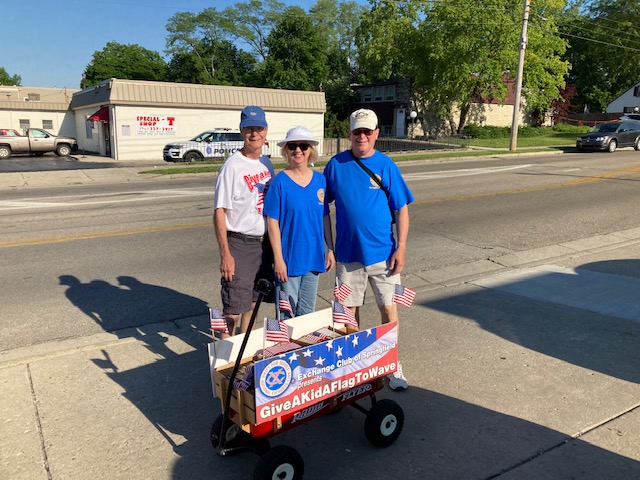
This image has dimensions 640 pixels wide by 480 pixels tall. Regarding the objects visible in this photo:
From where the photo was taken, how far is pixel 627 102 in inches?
2365

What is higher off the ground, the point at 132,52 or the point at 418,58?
the point at 132,52

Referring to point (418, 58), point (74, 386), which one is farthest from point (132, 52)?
point (74, 386)

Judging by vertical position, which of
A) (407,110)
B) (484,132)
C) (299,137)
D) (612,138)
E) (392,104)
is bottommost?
(612,138)

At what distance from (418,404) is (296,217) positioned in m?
1.58

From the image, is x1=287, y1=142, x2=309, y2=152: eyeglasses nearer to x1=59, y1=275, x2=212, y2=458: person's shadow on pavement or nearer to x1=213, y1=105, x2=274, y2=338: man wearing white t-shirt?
x1=213, y1=105, x2=274, y2=338: man wearing white t-shirt

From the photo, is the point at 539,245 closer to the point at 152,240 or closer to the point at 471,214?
the point at 471,214

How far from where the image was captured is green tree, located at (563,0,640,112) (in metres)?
57.8

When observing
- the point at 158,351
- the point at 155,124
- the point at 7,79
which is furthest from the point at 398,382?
the point at 7,79

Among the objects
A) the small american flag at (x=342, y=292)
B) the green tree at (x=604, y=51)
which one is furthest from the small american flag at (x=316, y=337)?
the green tree at (x=604, y=51)

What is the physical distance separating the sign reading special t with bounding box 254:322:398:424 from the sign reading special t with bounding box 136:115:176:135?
27.7 m

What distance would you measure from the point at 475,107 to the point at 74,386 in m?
45.9

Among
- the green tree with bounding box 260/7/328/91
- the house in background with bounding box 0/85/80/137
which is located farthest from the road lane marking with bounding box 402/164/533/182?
the green tree with bounding box 260/7/328/91

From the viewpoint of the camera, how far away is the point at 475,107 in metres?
45.2

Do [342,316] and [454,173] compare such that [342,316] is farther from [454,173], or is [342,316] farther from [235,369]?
[454,173]
